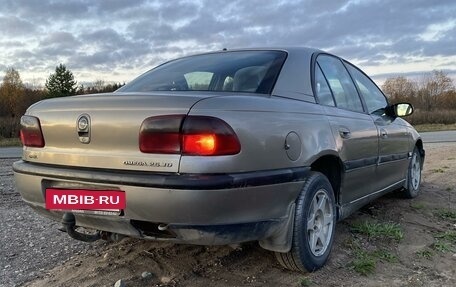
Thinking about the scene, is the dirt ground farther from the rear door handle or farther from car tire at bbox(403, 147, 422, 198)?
car tire at bbox(403, 147, 422, 198)

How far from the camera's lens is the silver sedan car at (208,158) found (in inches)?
93.9

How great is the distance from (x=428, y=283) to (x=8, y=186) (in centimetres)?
611

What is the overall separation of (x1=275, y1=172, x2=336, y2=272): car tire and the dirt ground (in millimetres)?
109

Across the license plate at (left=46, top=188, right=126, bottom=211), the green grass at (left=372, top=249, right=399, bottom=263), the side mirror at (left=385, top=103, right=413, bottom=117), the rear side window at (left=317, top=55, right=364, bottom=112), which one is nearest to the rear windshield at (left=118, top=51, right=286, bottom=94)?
the rear side window at (left=317, top=55, right=364, bottom=112)

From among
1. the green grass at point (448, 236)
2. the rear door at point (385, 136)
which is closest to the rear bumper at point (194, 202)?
the rear door at point (385, 136)

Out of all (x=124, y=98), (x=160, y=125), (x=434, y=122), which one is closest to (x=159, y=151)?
(x=160, y=125)

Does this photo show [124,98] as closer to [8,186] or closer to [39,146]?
[39,146]

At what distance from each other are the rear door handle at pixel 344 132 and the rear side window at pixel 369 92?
87 cm

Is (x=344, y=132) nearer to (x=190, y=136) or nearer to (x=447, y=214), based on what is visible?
(x=190, y=136)

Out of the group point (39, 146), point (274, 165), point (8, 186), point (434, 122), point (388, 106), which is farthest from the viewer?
point (434, 122)

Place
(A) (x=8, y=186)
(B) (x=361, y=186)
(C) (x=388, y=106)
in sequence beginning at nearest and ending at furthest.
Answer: (B) (x=361, y=186) → (C) (x=388, y=106) → (A) (x=8, y=186)

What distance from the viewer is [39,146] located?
2.94m

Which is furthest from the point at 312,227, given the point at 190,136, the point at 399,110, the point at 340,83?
the point at 399,110

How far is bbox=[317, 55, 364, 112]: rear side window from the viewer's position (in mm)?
3746
